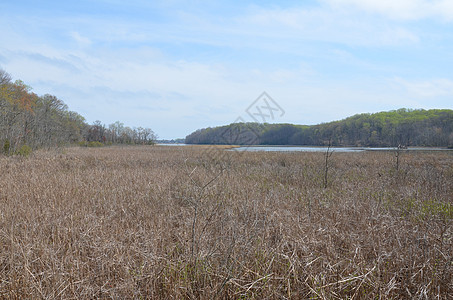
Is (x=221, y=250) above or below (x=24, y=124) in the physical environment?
below

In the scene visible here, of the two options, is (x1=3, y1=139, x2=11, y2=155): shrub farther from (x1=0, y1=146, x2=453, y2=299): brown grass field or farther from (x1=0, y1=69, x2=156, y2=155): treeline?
(x1=0, y1=146, x2=453, y2=299): brown grass field

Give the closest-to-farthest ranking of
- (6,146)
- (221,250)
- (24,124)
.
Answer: (221,250) < (6,146) < (24,124)

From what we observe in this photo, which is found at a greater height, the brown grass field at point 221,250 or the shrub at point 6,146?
the shrub at point 6,146

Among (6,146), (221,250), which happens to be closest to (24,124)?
(6,146)

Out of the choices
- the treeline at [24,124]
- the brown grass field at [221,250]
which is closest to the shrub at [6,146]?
the treeline at [24,124]

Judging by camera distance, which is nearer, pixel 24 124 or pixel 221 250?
pixel 221 250

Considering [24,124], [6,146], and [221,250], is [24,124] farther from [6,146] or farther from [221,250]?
[221,250]

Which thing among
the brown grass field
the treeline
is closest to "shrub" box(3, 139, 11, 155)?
the treeline

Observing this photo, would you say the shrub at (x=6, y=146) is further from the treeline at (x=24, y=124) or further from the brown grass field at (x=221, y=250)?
the brown grass field at (x=221, y=250)

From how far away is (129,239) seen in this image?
3.31 meters

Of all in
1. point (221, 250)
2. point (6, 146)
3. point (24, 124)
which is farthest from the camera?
point (24, 124)

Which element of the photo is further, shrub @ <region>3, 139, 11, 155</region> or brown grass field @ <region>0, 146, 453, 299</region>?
shrub @ <region>3, 139, 11, 155</region>

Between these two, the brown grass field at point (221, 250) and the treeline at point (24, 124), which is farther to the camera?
the treeline at point (24, 124)

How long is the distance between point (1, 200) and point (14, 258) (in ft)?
10.9
